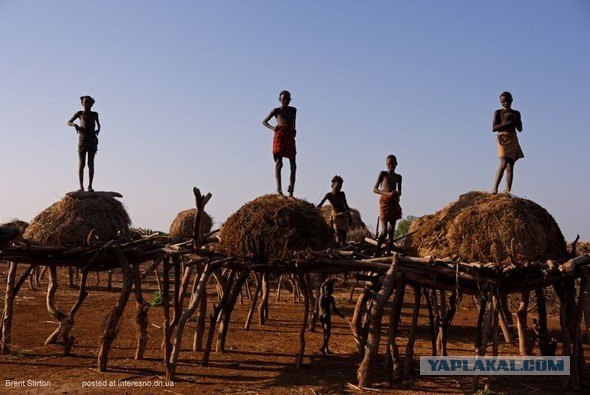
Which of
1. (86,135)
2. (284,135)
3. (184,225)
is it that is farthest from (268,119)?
(184,225)

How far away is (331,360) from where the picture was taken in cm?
1217

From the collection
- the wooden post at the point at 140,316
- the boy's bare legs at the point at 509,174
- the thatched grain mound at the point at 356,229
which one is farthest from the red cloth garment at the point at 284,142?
the thatched grain mound at the point at 356,229

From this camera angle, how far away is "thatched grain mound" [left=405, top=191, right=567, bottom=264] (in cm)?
961

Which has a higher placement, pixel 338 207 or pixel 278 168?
pixel 278 168

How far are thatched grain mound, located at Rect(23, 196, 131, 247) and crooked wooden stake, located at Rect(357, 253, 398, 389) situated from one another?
5.31 meters

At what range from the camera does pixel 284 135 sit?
39.1 ft

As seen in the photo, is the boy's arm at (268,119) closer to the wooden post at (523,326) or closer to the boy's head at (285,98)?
the boy's head at (285,98)

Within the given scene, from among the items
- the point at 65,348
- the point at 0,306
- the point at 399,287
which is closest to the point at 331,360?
the point at 399,287

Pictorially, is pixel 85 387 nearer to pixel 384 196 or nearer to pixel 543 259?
pixel 384 196

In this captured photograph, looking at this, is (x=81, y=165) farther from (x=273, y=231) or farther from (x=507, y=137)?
(x=507, y=137)

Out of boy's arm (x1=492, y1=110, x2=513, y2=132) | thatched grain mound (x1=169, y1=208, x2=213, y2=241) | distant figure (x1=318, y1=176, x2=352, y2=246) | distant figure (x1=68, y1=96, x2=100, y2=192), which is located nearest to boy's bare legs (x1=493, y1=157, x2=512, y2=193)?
boy's arm (x1=492, y1=110, x2=513, y2=132)

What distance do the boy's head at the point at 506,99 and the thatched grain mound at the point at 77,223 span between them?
322 inches

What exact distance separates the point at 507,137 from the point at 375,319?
191 inches

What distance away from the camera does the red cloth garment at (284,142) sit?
11.9 meters
